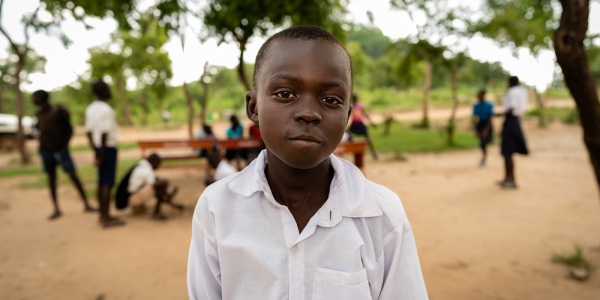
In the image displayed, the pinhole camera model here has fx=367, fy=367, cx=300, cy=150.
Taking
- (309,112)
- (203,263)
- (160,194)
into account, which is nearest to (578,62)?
(309,112)

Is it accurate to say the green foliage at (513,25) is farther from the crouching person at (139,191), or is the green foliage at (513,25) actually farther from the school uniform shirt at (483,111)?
the crouching person at (139,191)

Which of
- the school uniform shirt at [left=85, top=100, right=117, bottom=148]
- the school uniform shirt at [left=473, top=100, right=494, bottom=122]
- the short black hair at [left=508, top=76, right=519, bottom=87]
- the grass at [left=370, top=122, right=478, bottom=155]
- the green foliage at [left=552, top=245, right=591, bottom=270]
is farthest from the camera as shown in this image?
the grass at [left=370, top=122, right=478, bottom=155]

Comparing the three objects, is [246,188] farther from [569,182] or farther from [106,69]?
[106,69]

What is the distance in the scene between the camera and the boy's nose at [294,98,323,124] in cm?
102

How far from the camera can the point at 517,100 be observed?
5.51 metres

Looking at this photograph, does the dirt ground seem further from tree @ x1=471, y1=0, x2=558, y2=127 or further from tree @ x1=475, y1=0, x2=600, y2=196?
tree @ x1=471, y1=0, x2=558, y2=127

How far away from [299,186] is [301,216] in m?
0.10

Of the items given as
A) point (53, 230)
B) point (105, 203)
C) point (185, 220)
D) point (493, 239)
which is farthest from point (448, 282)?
point (53, 230)

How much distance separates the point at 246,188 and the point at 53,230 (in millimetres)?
4492

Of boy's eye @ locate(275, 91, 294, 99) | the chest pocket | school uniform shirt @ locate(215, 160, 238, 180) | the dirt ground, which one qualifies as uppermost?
boy's eye @ locate(275, 91, 294, 99)

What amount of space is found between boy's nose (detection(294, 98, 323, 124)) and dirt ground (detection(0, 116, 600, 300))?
235 cm

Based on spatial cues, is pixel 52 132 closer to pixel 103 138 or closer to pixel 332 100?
pixel 103 138

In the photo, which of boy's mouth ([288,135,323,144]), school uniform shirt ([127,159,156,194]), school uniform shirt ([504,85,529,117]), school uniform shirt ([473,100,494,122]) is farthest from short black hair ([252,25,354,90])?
school uniform shirt ([473,100,494,122])

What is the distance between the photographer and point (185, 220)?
15.3 ft
